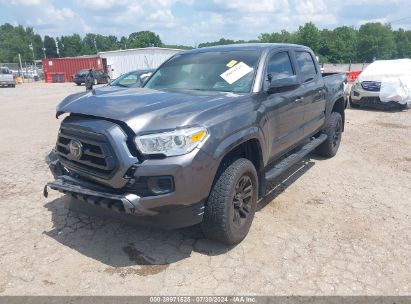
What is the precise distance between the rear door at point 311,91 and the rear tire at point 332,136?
447 millimetres

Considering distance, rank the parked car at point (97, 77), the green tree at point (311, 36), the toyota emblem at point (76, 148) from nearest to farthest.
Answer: the toyota emblem at point (76, 148) → the parked car at point (97, 77) → the green tree at point (311, 36)

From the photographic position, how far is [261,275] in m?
3.12

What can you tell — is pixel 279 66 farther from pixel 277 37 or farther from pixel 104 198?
pixel 277 37

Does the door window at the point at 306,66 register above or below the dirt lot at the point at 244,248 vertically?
above

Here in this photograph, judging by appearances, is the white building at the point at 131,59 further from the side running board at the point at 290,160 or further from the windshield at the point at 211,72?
the windshield at the point at 211,72

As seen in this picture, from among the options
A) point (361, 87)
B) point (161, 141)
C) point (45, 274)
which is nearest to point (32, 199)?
point (45, 274)

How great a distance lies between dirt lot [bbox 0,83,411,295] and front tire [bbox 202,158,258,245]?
0.70ft

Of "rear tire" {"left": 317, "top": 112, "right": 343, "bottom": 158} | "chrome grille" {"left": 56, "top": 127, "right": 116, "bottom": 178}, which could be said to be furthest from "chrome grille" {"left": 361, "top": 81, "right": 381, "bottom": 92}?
"chrome grille" {"left": 56, "top": 127, "right": 116, "bottom": 178}

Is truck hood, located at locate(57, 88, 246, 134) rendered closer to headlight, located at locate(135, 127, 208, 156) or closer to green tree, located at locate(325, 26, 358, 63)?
headlight, located at locate(135, 127, 208, 156)

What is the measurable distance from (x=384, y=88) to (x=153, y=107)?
10818mm

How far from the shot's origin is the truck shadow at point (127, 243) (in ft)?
10.9

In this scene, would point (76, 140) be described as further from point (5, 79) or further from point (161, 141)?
point (5, 79)

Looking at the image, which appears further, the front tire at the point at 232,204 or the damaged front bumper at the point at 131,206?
the front tire at the point at 232,204

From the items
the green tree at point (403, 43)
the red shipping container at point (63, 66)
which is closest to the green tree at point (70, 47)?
the red shipping container at point (63, 66)
